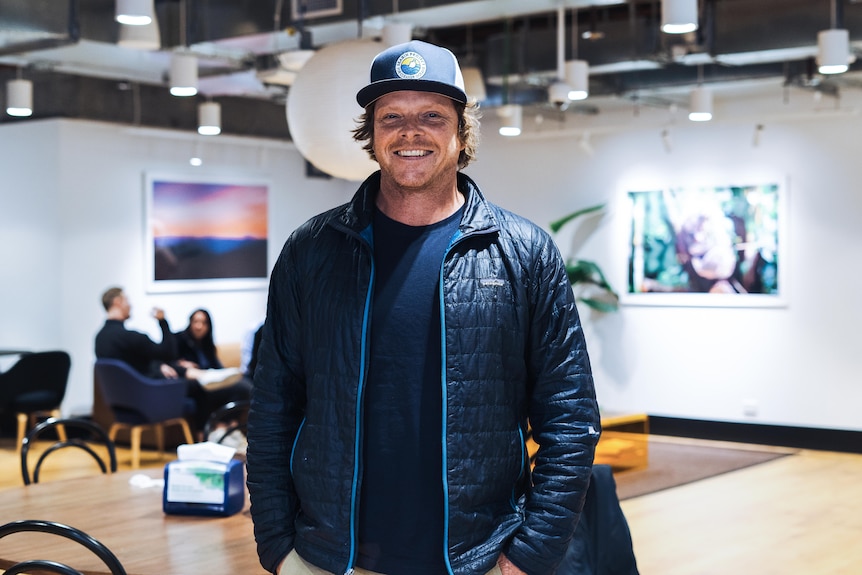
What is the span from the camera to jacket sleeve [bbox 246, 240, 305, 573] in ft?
6.60

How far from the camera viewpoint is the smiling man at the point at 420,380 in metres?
1.90

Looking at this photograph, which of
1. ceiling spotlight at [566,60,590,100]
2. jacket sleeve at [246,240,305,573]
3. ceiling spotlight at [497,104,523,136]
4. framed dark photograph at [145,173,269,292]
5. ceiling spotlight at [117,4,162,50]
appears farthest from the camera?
framed dark photograph at [145,173,269,292]

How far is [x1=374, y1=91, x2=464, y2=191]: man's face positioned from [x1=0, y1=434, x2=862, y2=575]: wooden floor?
4040 mm

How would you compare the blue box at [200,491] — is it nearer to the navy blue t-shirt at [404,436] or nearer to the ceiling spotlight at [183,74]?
the navy blue t-shirt at [404,436]

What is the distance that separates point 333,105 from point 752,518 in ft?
14.6

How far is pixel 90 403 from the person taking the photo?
1033 centimetres

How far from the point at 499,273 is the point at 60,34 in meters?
5.40

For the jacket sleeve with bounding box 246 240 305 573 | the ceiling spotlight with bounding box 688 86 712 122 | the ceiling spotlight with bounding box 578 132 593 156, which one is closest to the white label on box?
the jacket sleeve with bounding box 246 240 305 573

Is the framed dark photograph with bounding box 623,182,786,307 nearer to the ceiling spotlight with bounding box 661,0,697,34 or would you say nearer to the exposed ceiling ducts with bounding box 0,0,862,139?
the exposed ceiling ducts with bounding box 0,0,862,139

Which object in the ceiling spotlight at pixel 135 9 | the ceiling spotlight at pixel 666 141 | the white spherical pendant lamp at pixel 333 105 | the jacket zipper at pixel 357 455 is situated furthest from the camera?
the ceiling spotlight at pixel 666 141

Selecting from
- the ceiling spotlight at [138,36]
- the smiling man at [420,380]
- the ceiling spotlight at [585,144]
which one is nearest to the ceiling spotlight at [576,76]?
the ceiling spotlight at [138,36]

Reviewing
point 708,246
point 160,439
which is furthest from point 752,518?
point 160,439

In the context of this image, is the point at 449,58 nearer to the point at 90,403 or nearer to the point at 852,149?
the point at 852,149

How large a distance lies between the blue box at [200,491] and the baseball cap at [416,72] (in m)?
1.73
